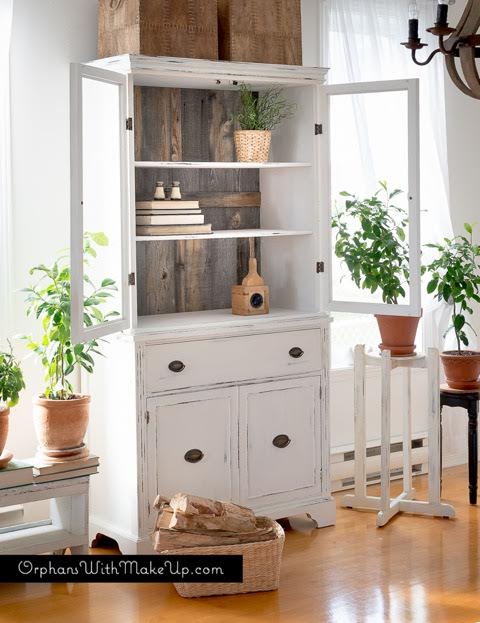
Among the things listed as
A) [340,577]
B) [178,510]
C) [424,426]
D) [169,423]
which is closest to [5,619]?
[178,510]

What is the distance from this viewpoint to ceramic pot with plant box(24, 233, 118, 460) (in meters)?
4.02

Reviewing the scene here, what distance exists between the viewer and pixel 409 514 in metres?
4.88

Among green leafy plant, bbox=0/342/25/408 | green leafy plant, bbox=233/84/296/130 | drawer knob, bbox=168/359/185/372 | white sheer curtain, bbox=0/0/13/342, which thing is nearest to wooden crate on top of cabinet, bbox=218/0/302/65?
green leafy plant, bbox=233/84/296/130

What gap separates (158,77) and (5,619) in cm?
222

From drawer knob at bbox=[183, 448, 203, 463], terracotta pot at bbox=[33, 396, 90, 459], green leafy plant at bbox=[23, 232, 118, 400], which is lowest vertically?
drawer knob at bbox=[183, 448, 203, 463]

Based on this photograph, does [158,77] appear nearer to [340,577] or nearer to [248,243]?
[248,243]

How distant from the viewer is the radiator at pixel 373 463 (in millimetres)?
5336

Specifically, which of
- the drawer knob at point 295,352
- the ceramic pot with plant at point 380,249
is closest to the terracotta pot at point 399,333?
the ceramic pot with plant at point 380,249

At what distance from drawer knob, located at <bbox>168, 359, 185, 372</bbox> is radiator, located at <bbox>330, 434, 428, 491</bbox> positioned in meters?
1.33

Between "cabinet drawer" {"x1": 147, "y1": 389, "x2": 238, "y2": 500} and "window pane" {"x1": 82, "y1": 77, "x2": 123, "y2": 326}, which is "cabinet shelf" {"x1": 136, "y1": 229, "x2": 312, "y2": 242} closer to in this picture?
"window pane" {"x1": 82, "y1": 77, "x2": 123, "y2": 326}

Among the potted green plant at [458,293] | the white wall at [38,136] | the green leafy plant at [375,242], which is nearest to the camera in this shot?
the white wall at [38,136]

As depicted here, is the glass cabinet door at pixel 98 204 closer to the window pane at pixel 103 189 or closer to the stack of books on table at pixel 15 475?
the window pane at pixel 103 189

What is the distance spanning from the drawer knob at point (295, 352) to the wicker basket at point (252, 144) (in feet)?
2.86

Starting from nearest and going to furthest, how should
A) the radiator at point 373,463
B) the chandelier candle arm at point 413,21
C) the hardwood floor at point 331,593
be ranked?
the chandelier candle arm at point 413,21, the hardwood floor at point 331,593, the radiator at point 373,463
